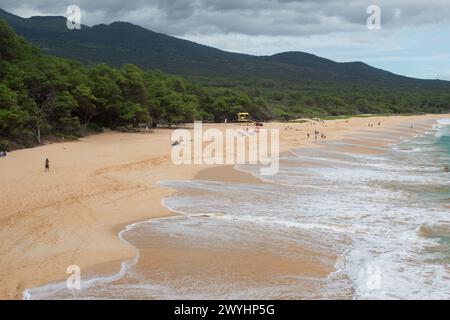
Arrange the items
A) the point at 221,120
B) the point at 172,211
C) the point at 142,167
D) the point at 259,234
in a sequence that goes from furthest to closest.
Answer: the point at 221,120
the point at 142,167
the point at 172,211
the point at 259,234

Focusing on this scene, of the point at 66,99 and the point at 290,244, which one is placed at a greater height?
the point at 66,99

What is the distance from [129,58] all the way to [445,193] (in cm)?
16893

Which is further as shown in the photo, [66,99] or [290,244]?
[66,99]

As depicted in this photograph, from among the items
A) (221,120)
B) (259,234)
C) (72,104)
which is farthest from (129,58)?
(259,234)

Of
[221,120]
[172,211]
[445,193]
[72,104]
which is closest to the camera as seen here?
[172,211]

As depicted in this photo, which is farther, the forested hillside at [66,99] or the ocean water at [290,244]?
the forested hillside at [66,99]

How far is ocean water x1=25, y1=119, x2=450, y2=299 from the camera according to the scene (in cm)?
1098

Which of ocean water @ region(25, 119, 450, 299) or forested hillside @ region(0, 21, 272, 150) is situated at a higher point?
forested hillside @ region(0, 21, 272, 150)

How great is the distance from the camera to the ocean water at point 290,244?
36.0 feet

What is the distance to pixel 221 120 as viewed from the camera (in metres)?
72.1

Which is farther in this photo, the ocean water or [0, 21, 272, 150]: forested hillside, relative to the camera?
[0, 21, 272, 150]: forested hillside

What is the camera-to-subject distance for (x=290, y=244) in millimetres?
14305

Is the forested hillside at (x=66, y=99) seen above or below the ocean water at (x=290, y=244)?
above
